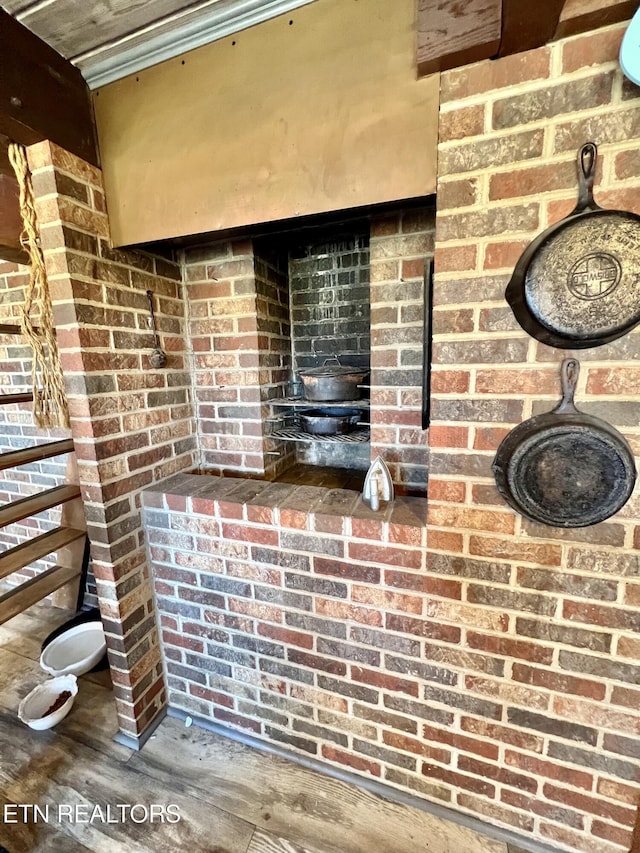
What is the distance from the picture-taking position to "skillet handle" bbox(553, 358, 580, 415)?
32.0 inches

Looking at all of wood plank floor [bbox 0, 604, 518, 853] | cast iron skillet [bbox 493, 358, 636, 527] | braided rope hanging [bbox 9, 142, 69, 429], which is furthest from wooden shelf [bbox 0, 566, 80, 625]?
cast iron skillet [bbox 493, 358, 636, 527]

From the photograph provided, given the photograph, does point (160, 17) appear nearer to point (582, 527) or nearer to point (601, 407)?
point (601, 407)

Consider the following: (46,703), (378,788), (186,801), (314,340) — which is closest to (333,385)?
(314,340)

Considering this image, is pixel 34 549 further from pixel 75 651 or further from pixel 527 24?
pixel 527 24

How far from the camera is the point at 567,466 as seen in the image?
0.84 m

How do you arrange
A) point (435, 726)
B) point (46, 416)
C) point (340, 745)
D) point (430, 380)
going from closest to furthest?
point (430, 380)
point (435, 726)
point (340, 745)
point (46, 416)

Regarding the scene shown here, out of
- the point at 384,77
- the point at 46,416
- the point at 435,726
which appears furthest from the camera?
the point at 46,416

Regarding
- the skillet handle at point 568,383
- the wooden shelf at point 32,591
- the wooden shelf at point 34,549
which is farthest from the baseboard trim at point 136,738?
the skillet handle at point 568,383

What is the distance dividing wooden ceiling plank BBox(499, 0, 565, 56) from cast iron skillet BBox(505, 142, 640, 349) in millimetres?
242

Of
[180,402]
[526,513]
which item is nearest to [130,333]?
[180,402]

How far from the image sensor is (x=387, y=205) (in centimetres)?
97

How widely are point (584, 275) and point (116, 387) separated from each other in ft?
4.61

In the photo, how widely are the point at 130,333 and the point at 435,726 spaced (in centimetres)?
169

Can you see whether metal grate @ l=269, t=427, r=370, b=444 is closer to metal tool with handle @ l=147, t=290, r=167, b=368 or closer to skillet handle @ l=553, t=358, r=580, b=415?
metal tool with handle @ l=147, t=290, r=167, b=368
